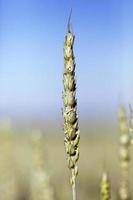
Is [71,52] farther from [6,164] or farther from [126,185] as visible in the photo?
[6,164]

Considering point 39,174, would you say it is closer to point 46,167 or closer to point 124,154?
point 46,167

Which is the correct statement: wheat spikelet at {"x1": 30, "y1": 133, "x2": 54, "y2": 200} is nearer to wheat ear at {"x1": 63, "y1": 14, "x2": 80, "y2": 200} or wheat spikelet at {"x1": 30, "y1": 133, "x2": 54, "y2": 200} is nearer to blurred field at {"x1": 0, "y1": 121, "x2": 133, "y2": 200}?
blurred field at {"x1": 0, "y1": 121, "x2": 133, "y2": 200}

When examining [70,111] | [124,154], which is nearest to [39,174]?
[124,154]

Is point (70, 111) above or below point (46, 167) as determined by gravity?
above

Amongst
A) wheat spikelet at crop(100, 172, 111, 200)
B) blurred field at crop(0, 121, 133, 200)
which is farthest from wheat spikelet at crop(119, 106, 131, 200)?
wheat spikelet at crop(100, 172, 111, 200)

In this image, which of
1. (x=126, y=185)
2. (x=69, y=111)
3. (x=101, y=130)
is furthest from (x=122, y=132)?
(x=101, y=130)

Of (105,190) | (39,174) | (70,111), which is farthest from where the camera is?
(39,174)

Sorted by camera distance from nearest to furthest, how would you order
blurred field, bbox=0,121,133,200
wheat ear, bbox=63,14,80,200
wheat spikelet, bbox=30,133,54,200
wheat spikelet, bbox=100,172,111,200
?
wheat ear, bbox=63,14,80,200
wheat spikelet, bbox=100,172,111,200
wheat spikelet, bbox=30,133,54,200
blurred field, bbox=0,121,133,200
